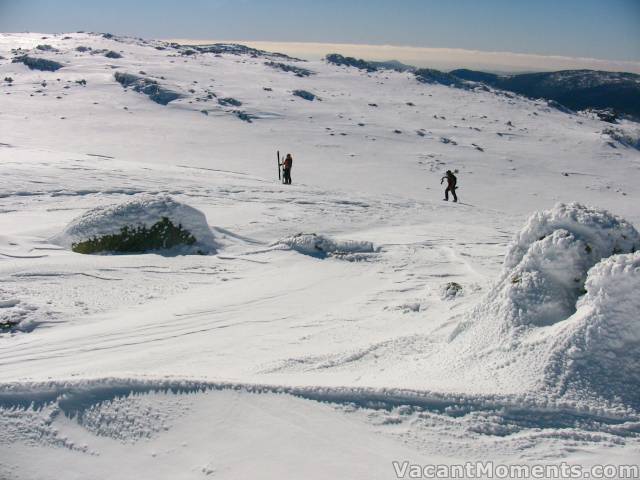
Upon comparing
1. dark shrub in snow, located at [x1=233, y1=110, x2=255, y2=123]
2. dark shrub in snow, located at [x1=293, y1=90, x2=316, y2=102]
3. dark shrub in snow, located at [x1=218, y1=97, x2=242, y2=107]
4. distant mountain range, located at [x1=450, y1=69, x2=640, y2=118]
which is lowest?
dark shrub in snow, located at [x1=233, y1=110, x2=255, y2=123]

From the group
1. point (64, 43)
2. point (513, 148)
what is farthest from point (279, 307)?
point (64, 43)

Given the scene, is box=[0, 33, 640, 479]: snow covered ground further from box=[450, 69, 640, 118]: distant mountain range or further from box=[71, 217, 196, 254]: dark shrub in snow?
box=[450, 69, 640, 118]: distant mountain range

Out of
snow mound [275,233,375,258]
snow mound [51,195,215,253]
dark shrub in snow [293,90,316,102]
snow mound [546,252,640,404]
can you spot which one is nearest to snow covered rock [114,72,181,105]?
dark shrub in snow [293,90,316,102]

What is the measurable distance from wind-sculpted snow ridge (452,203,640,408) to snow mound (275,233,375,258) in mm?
4218

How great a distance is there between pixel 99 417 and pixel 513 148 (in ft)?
113

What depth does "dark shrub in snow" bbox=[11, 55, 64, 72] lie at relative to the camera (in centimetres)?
4900

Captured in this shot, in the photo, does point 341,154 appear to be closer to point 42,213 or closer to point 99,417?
point 42,213

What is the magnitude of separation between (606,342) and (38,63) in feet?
183

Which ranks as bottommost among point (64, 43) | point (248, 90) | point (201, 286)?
point (201, 286)

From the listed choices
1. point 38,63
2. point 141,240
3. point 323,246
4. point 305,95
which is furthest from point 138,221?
point 38,63

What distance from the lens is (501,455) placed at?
3.47 meters

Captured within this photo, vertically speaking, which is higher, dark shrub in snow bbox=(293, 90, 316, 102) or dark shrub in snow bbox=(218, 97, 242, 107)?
dark shrub in snow bbox=(293, 90, 316, 102)

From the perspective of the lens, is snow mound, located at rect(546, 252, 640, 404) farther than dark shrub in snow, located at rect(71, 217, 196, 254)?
No

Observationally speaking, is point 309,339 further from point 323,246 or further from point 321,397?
point 323,246
